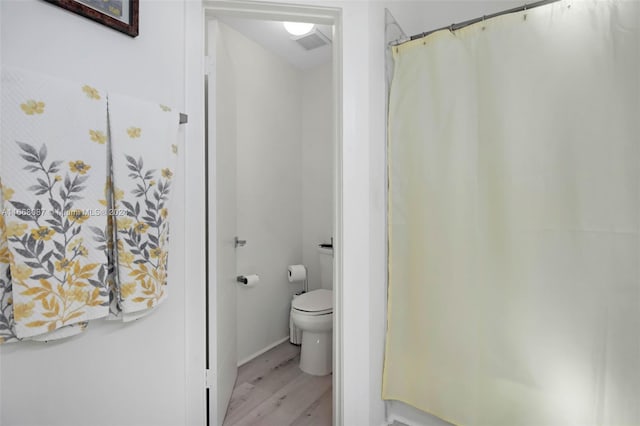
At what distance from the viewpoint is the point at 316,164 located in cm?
298

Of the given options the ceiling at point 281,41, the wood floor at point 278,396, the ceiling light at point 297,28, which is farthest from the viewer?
the ceiling at point 281,41

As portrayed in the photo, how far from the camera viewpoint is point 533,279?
4.25 ft

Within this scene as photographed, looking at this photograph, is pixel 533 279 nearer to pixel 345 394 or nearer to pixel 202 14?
pixel 345 394

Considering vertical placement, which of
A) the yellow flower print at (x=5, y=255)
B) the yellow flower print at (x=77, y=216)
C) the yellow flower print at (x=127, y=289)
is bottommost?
the yellow flower print at (x=127, y=289)

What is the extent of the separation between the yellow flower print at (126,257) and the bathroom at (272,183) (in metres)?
0.65

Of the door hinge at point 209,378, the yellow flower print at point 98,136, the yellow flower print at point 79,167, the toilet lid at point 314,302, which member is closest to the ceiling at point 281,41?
the yellow flower print at point 98,136

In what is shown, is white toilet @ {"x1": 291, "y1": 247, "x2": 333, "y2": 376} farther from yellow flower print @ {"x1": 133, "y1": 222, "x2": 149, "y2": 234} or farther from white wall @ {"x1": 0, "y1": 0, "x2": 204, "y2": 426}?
yellow flower print @ {"x1": 133, "y1": 222, "x2": 149, "y2": 234}

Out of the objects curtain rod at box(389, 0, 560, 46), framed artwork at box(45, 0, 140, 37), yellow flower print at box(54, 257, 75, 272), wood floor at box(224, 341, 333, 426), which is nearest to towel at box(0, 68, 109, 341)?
yellow flower print at box(54, 257, 75, 272)

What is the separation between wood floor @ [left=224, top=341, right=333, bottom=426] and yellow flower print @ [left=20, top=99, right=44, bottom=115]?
166 centimetres

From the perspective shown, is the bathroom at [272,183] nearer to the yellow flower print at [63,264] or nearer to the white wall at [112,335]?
the white wall at [112,335]

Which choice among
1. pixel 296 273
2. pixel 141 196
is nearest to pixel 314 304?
pixel 296 273

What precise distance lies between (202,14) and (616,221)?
1.79m

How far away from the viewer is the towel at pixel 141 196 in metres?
1.00

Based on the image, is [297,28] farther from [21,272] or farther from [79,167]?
[21,272]
